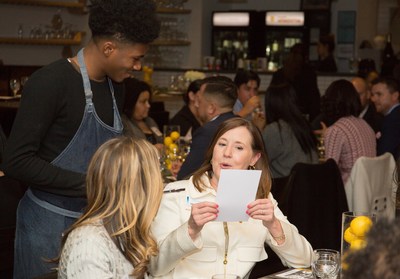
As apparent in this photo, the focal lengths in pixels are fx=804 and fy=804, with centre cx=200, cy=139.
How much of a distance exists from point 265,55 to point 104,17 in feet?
43.9

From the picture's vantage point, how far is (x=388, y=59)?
14.1 m

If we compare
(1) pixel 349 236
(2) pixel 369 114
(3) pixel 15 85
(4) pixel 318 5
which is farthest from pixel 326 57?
(1) pixel 349 236

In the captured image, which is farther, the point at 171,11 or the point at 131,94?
the point at 171,11

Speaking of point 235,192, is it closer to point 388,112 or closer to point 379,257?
point 379,257

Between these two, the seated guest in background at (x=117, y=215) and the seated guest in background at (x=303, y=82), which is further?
the seated guest in background at (x=303, y=82)

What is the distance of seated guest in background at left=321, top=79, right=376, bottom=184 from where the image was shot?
19.5 feet

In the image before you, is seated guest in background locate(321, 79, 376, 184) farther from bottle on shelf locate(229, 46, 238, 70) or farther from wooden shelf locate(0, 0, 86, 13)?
bottle on shelf locate(229, 46, 238, 70)

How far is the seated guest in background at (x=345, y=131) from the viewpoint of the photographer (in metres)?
5.95

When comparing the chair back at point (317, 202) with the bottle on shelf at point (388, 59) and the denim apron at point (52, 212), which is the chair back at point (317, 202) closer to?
the denim apron at point (52, 212)

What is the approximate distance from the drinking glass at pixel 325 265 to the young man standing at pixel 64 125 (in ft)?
2.89

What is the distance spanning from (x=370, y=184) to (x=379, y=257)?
175 inches

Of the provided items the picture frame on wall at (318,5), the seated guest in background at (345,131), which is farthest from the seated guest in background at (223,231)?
the picture frame on wall at (318,5)

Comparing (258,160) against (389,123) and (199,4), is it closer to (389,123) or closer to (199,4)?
(389,123)

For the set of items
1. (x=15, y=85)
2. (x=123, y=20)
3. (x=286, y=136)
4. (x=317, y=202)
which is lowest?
(x=317, y=202)
